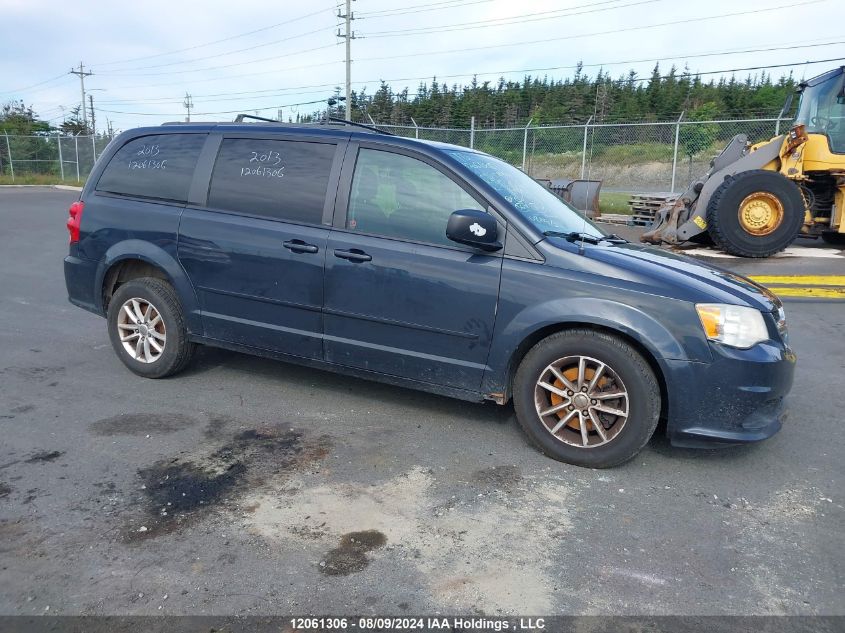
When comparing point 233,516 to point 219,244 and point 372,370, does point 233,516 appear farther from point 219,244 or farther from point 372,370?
point 219,244

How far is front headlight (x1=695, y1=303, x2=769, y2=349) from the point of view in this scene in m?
3.46

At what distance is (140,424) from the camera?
414 centimetres

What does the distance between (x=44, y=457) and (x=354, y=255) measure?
2074 mm

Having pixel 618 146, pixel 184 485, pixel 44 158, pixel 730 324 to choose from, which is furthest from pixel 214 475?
pixel 44 158

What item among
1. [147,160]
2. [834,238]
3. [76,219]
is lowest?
[834,238]

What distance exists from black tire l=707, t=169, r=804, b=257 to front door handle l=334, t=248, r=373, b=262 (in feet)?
28.7

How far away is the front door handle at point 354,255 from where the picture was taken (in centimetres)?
405

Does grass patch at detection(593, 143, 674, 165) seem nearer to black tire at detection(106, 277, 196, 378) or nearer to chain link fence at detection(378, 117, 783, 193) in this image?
chain link fence at detection(378, 117, 783, 193)

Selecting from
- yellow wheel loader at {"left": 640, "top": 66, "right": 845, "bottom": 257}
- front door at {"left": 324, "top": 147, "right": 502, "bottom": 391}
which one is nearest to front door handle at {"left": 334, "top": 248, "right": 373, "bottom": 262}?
front door at {"left": 324, "top": 147, "right": 502, "bottom": 391}

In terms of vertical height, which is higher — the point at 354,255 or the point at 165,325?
the point at 354,255

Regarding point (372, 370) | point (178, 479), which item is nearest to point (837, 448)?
point (372, 370)

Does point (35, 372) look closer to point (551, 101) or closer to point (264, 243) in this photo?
point (264, 243)

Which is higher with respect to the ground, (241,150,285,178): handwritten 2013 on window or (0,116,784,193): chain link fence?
(0,116,784,193): chain link fence

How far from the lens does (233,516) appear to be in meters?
3.08
